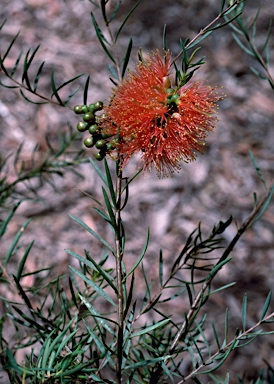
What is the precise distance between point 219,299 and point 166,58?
107 centimetres

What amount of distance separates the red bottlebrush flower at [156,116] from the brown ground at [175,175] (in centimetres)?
102

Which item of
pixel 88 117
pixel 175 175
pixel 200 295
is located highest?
pixel 175 175

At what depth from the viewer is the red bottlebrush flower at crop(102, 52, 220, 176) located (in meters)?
0.27

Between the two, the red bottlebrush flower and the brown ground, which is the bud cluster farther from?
the brown ground

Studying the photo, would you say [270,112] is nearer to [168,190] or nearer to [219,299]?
[168,190]

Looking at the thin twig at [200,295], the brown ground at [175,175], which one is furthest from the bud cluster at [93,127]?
the brown ground at [175,175]

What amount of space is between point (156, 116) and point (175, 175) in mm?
1129

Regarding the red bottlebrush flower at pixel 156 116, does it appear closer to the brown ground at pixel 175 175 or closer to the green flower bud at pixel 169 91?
the green flower bud at pixel 169 91

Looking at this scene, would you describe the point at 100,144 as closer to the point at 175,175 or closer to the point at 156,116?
the point at 156,116

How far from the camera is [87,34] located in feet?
5.14

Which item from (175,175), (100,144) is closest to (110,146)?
(100,144)

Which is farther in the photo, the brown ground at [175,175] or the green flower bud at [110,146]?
the brown ground at [175,175]

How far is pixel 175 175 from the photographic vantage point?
1.40m

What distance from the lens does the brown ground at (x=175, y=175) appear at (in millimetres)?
1333
